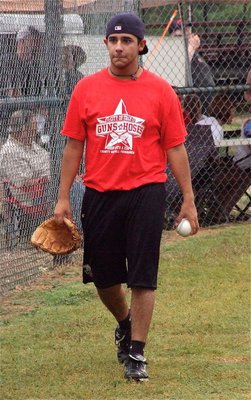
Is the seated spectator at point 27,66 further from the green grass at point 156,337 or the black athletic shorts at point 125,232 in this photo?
the black athletic shorts at point 125,232

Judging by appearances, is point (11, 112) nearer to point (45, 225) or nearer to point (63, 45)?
point (63, 45)

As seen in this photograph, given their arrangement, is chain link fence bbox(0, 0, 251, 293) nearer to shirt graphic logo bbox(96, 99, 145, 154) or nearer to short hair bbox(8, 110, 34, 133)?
short hair bbox(8, 110, 34, 133)

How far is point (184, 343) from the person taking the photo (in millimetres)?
6566

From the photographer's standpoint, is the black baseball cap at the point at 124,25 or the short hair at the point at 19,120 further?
the short hair at the point at 19,120

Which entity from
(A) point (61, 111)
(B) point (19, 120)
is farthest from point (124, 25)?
(A) point (61, 111)

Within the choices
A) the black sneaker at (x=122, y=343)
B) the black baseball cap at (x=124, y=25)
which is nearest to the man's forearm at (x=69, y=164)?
the black baseball cap at (x=124, y=25)

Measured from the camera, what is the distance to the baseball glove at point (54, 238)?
612 cm

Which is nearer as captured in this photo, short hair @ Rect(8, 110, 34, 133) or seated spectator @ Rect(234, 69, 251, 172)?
short hair @ Rect(8, 110, 34, 133)

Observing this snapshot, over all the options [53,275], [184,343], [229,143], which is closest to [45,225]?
[184,343]

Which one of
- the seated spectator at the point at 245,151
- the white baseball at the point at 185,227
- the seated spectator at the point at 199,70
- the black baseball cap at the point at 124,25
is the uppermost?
the seated spectator at the point at 199,70

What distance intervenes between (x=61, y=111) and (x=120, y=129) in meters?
3.41

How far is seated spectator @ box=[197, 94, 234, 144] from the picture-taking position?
10930 mm

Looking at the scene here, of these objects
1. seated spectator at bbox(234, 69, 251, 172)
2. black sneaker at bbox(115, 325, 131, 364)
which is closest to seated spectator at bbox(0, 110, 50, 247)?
black sneaker at bbox(115, 325, 131, 364)

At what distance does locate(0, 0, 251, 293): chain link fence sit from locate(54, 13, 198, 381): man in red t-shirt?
223 centimetres
